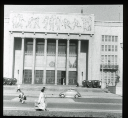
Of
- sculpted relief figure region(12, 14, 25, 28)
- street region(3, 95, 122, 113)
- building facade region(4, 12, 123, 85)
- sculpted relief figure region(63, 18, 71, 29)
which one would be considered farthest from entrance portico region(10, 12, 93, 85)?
street region(3, 95, 122, 113)

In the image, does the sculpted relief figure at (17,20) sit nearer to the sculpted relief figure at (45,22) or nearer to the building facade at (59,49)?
the building facade at (59,49)

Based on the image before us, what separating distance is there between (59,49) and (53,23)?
5.10 m

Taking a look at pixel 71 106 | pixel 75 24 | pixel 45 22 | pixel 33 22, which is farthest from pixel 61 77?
pixel 71 106

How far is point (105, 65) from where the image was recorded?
139ft

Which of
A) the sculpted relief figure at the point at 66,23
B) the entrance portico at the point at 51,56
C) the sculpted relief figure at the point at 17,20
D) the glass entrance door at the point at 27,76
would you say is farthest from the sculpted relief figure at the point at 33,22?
the glass entrance door at the point at 27,76

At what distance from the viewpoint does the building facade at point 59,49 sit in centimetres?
4153

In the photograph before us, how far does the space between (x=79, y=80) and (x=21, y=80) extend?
395 inches

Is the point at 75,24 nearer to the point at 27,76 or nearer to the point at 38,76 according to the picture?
the point at 38,76

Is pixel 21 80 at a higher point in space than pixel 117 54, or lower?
lower

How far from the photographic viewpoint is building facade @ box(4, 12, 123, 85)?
41.5 metres
